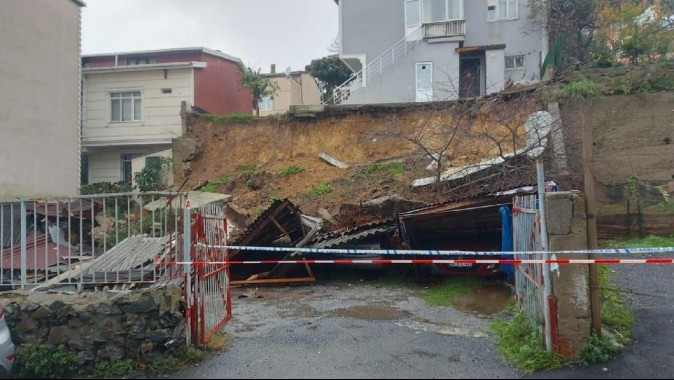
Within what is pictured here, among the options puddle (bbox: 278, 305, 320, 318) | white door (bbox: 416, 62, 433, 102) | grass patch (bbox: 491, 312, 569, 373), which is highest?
white door (bbox: 416, 62, 433, 102)

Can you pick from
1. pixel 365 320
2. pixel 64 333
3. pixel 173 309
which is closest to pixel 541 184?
pixel 365 320

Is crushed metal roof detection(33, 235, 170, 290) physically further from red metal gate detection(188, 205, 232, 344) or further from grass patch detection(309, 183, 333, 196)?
grass patch detection(309, 183, 333, 196)

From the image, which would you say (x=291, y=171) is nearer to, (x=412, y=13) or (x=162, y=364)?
(x=412, y=13)

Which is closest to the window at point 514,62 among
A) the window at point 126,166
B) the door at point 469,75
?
the door at point 469,75

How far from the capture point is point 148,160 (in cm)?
2158

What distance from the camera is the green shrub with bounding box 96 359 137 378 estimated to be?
5793mm

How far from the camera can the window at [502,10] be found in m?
25.0

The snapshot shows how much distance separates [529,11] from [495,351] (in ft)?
72.1

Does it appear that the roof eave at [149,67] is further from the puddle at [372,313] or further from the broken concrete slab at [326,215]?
the puddle at [372,313]

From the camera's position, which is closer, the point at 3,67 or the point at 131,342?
the point at 131,342

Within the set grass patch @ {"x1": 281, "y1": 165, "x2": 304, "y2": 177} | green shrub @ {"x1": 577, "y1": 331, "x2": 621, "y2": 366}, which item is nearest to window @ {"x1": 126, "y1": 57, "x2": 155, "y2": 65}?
grass patch @ {"x1": 281, "y1": 165, "x2": 304, "y2": 177}

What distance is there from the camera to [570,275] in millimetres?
5523

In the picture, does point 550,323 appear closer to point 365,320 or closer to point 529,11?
point 365,320

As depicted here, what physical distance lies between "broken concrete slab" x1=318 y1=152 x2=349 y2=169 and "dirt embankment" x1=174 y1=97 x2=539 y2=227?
0.17 metres
